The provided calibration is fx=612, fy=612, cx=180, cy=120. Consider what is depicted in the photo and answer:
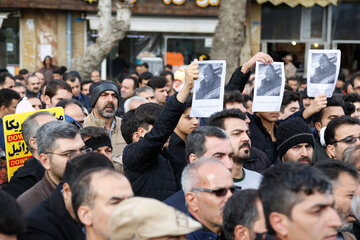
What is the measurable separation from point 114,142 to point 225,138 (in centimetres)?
271

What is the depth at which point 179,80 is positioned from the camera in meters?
11.8

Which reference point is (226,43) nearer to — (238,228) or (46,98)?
(46,98)

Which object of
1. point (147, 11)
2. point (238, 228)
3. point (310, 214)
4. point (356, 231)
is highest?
point (147, 11)

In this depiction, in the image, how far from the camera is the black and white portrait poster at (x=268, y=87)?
6719 millimetres

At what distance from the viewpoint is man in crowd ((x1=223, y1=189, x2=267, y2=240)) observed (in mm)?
3557

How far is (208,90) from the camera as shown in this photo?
584 cm

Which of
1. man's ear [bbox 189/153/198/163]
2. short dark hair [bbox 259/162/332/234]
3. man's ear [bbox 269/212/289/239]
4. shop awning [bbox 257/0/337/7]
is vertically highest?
shop awning [bbox 257/0/337/7]

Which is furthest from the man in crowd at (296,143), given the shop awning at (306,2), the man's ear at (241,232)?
the shop awning at (306,2)

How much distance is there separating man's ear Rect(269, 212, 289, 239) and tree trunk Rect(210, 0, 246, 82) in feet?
39.5

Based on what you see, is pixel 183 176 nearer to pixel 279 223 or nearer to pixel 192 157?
pixel 192 157

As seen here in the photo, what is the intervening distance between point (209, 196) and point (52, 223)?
39.3 inches

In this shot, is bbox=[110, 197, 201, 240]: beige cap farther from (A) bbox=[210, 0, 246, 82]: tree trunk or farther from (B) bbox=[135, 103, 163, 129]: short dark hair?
(A) bbox=[210, 0, 246, 82]: tree trunk

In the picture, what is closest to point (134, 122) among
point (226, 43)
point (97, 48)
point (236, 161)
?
point (236, 161)

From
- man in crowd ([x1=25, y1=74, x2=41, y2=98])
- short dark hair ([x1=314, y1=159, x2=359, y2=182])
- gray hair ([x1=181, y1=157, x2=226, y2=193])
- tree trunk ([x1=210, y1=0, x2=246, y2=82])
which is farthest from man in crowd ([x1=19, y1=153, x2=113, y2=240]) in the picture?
tree trunk ([x1=210, y1=0, x2=246, y2=82])
